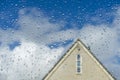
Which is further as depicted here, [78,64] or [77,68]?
[78,64]

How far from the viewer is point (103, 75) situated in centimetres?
17738

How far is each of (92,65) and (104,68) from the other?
1495mm

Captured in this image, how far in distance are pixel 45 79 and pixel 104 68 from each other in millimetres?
7073

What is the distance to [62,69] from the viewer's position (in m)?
178

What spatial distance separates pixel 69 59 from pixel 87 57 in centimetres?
214

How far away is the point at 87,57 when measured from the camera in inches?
7013

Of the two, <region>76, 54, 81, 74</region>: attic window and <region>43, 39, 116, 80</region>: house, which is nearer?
<region>43, 39, 116, 80</region>: house

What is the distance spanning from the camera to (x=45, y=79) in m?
178

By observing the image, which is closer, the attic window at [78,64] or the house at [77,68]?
the house at [77,68]

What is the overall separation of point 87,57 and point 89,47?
1.74 m

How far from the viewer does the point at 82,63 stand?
7013 inches

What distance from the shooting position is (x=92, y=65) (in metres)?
178

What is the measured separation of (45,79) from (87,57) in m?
5.61

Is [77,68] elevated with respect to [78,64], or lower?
lower
